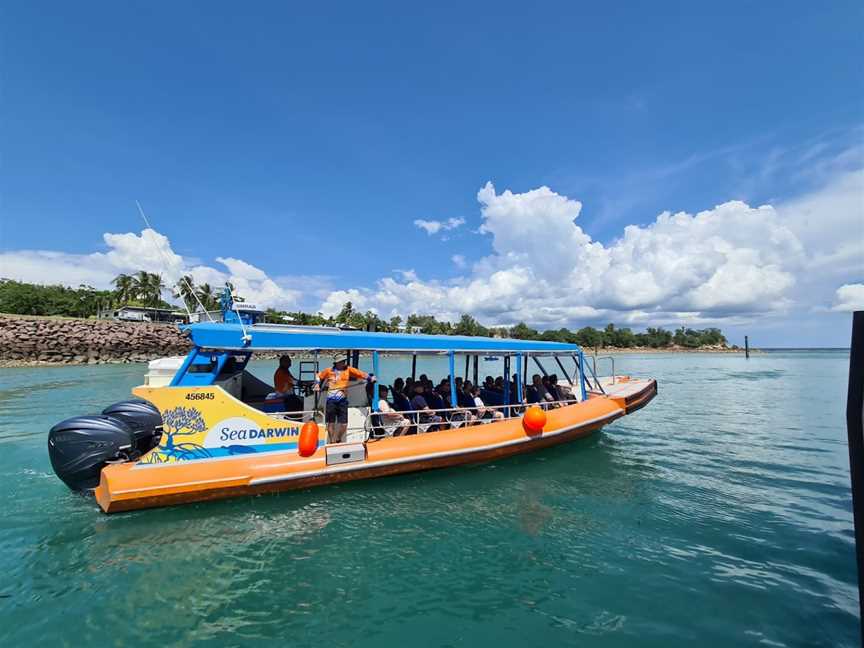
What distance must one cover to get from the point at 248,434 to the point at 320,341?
5.70ft

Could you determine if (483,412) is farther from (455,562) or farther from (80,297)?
(80,297)

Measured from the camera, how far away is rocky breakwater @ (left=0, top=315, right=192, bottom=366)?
32.9 meters

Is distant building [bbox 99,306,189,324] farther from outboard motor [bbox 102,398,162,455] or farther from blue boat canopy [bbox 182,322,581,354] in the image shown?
blue boat canopy [bbox 182,322,581,354]

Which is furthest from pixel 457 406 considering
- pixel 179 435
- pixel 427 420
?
pixel 179 435

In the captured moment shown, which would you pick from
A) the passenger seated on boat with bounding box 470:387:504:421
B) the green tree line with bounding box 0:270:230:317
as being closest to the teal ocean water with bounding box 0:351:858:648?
the passenger seated on boat with bounding box 470:387:504:421

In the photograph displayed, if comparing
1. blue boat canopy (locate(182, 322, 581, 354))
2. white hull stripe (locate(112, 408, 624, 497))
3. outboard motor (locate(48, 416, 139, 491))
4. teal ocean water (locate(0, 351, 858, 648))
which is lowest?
teal ocean water (locate(0, 351, 858, 648))

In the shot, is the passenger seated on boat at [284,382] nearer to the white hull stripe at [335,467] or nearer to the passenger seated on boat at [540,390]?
the white hull stripe at [335,467]

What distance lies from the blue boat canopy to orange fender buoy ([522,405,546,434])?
1.35 meters

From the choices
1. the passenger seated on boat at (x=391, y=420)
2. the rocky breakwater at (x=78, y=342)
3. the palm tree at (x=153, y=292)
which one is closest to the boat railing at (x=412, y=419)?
the passenger seated on boat at (x=391, y=420)

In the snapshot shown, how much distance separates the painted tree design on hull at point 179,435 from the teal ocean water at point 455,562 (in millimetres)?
718

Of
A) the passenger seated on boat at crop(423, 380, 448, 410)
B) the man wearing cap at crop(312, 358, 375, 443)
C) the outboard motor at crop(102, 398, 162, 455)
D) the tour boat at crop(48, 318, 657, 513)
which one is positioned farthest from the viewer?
the passenger seated on boat at crop(423, 380, 448, 410)

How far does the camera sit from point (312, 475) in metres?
6.08

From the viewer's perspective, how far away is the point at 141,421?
6.76 metres

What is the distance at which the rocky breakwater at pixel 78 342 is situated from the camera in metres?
32.9
